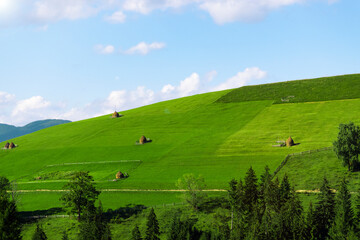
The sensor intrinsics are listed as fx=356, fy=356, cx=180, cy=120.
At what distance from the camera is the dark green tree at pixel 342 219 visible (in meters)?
55.7

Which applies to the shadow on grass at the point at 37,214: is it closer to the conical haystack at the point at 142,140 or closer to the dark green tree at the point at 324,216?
the conical haystack at the point at 142,140

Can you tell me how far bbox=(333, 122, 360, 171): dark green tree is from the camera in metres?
83.9

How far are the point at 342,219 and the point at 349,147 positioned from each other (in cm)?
3287

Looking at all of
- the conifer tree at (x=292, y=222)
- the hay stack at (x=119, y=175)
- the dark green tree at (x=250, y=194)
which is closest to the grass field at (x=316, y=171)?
the dark green tree at (x=250, y=194)

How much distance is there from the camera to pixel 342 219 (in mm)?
57125

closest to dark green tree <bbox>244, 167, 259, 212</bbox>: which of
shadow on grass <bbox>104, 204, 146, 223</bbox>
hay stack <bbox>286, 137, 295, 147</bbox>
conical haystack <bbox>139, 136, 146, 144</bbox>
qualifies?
shadow on grass <bbox>104, 204, 146, 223</bbox>

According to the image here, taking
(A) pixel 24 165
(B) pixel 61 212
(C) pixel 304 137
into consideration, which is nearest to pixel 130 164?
(B) pixel 61 212

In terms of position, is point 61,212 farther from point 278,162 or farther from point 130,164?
point 278,162

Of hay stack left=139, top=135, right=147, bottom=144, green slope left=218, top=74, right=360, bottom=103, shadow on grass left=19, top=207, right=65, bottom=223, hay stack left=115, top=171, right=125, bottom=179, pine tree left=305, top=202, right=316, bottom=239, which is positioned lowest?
pine tree left=305, top=202, right=316, bottom=239

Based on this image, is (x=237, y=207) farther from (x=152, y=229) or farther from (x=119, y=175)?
(x=119, y=175)

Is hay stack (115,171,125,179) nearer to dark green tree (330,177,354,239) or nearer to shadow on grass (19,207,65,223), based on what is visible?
shadow on grass (19,207,65,223)

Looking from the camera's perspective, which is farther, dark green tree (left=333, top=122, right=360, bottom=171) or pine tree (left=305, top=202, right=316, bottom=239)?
dark green tree (left=333, top=122, right=360, bottom=171)

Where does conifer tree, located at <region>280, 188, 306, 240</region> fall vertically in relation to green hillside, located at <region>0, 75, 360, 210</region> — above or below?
below

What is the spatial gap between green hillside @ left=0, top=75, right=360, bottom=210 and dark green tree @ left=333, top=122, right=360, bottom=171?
51.4 feet
